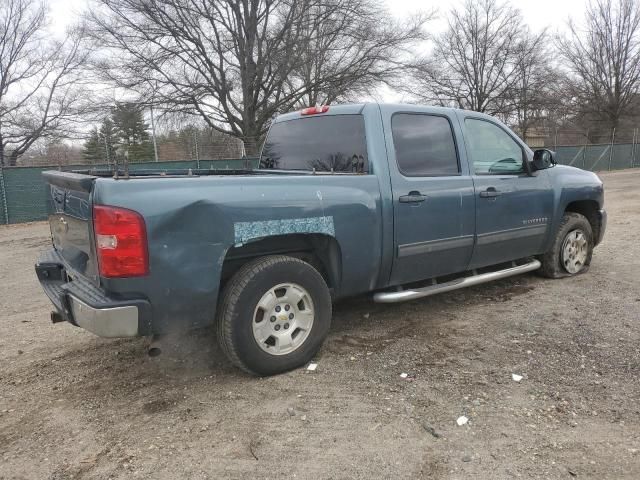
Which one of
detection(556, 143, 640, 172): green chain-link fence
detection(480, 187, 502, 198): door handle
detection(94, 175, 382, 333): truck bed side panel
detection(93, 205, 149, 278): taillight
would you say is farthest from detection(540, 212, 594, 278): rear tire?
detection(556, 143, 640, 172): green chain-link fence

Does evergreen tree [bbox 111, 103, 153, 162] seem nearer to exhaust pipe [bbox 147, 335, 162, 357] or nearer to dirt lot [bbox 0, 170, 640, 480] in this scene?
dirt lot [bbox 0, 170, 640, 480]

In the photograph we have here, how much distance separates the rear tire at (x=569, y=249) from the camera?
5.53 meters

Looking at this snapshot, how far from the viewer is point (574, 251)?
5.77 metres

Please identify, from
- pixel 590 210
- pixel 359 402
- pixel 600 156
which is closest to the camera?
pixel 359 402

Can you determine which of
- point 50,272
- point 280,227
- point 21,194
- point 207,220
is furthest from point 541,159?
point 21,194

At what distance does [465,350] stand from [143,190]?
2.53m

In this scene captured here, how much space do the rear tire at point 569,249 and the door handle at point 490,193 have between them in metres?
1.30

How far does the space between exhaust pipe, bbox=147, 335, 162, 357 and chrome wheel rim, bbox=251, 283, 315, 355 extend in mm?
630

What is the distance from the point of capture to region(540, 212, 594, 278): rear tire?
18.1 ft

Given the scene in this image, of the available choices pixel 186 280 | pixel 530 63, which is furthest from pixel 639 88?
pixel 186 280

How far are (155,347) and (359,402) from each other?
1342 millimetres

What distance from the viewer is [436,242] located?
4156 millimetres

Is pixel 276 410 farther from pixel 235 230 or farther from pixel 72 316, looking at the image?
pixel 72 316

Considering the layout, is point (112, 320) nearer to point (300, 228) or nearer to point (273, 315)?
point (273, 315)
